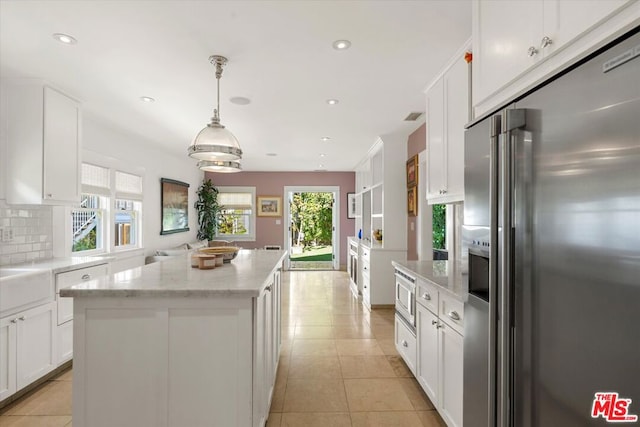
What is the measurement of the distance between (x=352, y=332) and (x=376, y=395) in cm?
139

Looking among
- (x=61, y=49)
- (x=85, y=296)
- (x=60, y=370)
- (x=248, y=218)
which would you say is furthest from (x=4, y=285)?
(x=248, y=218)

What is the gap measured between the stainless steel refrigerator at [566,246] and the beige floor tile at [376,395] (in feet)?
3.98

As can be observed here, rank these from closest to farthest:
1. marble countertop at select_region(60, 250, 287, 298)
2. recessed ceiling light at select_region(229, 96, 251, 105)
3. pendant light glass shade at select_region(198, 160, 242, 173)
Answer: marble countertop at select_region(60, 250, 287, 298), pendant light glass shade at select_region(198, 160, 242, 173), recessed ceiling light at select_region(229, 96, 251, 105)

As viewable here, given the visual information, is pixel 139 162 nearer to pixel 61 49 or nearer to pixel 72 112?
pixel 72 112

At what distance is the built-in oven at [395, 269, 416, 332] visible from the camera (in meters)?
2.60

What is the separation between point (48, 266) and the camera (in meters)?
2.82

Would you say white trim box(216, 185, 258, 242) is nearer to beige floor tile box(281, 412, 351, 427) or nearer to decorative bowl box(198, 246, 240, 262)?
decorative bowl box(198, 246, 240, 262)

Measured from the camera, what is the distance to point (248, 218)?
845cm

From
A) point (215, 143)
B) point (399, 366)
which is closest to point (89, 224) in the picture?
point (215, 143)

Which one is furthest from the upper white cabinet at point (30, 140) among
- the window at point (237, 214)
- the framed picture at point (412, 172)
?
the window at point (237, 214)

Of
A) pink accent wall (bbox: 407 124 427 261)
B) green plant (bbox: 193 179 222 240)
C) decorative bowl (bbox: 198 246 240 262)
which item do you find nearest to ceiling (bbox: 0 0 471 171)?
pink accent wall (bbox: 407 124 427 261)

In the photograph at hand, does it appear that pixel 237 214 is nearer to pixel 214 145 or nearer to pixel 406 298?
pixel 214 145

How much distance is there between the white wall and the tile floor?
2.71 m

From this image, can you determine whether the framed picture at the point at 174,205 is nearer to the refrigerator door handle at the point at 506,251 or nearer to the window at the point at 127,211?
the window at the point at 127,211
